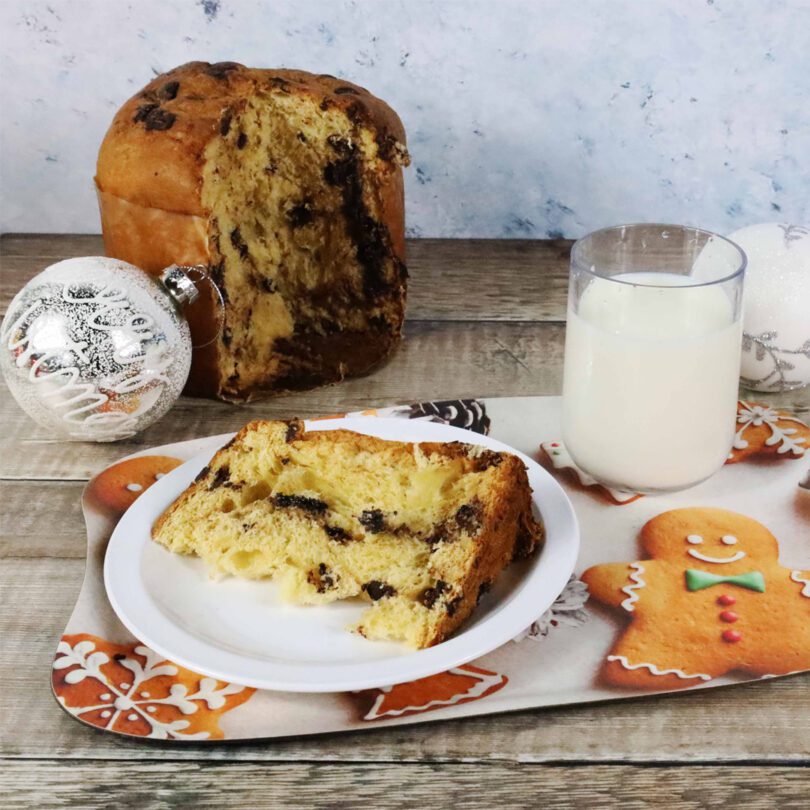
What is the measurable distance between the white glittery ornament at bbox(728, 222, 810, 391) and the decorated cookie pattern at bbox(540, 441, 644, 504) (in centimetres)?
35

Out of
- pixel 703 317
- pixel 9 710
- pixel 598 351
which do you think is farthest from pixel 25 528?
pixel 703 317

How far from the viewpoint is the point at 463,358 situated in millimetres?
1786

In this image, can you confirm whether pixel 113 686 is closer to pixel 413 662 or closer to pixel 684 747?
pixel 413 662

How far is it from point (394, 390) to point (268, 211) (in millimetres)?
335

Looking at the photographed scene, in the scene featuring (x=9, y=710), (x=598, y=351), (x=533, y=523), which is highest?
(x=598, y=351)

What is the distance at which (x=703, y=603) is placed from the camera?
1143 millimetres

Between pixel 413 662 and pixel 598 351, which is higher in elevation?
pixel 598 351

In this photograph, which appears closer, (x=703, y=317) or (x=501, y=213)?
(x=703, y=317)

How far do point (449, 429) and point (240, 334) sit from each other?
17.4 inches

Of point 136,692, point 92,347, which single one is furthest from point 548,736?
point 92,347

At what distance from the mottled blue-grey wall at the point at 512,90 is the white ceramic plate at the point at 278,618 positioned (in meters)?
1.11

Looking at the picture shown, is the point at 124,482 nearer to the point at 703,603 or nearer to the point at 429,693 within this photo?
the point at 429,693

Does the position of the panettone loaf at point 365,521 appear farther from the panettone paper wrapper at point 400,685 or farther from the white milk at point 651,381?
the white milk at point 651,381

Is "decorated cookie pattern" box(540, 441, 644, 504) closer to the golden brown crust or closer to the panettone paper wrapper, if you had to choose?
the panettone paper wrapper
